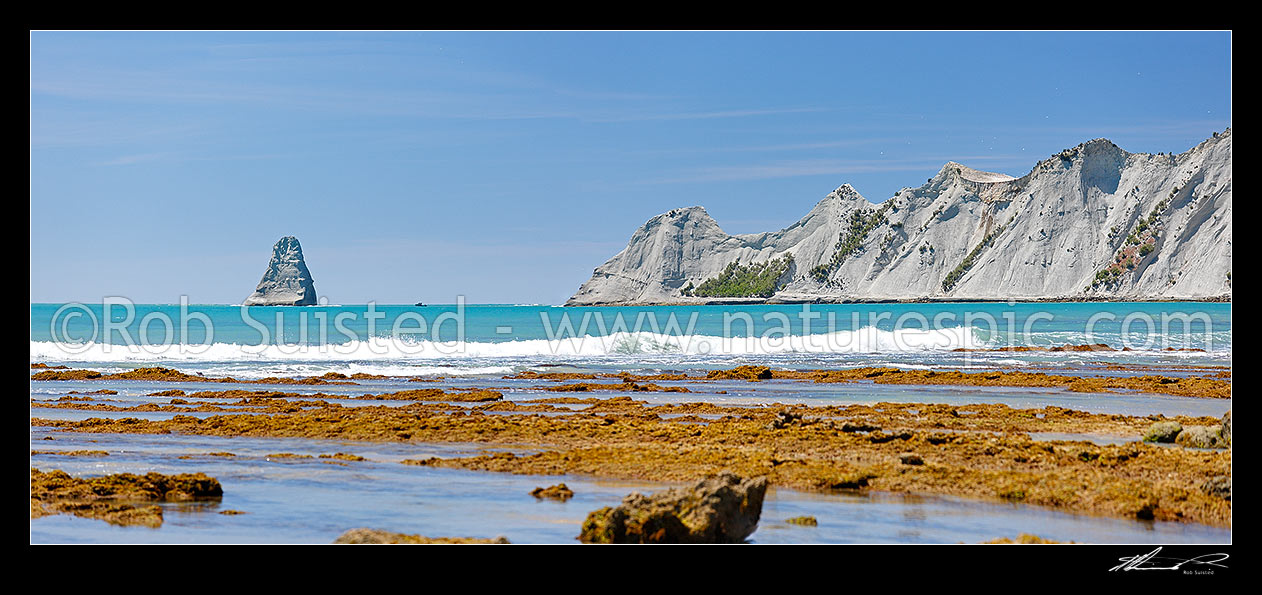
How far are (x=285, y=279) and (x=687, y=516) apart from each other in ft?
604

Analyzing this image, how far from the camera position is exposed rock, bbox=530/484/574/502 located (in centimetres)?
1089

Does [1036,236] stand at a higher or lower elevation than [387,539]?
higher

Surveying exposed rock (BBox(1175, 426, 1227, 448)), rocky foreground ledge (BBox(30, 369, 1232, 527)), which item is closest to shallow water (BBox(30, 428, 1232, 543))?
rocky foreground ledge (BBox(30, 369, 1232, 527))

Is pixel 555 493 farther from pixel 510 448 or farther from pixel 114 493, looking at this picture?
pixel 114 493

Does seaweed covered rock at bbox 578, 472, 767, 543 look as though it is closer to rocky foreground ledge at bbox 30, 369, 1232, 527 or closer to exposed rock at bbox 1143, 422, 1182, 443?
rocky foreground ledge at bbox 30, 369, 1232, 527

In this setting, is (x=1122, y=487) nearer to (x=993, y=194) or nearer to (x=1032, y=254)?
(x=1032, y=254)

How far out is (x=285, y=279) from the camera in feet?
595

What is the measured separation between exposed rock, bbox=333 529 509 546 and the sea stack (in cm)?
17959

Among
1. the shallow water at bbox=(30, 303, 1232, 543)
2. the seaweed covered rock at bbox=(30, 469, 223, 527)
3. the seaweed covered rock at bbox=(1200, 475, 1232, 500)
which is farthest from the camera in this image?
the seaweed covered rock at bbox=(1200, 475, 1232, 500)

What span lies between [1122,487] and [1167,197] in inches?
4967

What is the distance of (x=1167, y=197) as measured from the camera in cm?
12131
